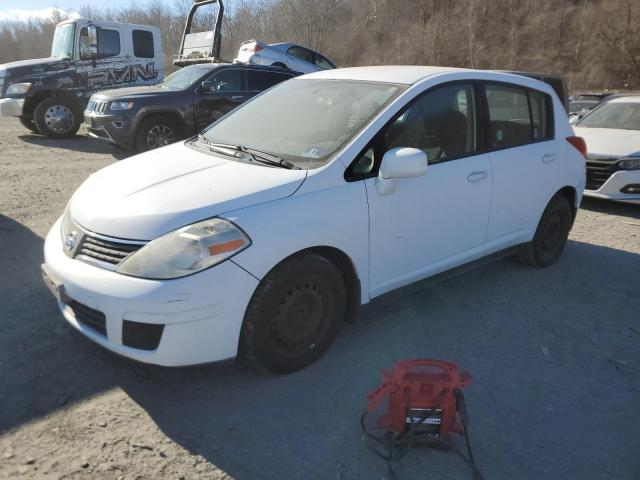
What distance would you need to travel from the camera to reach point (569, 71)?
26094mm

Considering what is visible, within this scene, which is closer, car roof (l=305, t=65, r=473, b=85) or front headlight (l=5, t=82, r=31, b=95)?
car roof (l=305, t=65, r=473, b=85)

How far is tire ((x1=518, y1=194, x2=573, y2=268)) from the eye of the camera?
466 centimetres

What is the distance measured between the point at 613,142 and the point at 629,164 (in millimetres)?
607

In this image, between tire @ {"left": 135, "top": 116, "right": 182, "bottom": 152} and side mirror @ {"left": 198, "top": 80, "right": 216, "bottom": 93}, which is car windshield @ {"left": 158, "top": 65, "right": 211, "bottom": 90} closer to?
side mirror @ {"left": 198, "top": 80, "right": 216, "bottom": 93}

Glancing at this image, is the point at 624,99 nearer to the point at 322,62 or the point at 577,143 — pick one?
the point at 577,143

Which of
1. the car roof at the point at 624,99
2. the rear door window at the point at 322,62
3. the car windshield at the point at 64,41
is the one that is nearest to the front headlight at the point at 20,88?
the car windshield at the point at 64,41

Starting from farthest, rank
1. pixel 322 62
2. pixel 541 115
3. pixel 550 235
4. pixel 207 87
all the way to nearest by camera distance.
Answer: pixel 322 62 < pixel 207 87 < pixel 550 235 < pixel 541 115

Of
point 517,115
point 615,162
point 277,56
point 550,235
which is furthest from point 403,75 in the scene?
point 277,56

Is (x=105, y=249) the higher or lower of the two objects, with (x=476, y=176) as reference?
lower

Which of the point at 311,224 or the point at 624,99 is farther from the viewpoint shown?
the point at 624,99

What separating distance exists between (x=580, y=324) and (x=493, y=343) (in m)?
0.81

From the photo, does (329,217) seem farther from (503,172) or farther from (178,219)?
(503,172)

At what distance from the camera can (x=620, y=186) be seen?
22.3 ft

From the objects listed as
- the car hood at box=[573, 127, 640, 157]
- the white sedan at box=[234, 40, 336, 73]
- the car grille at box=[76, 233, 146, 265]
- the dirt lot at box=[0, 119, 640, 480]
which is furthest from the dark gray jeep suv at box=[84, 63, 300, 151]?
the car grille at box=[76, 233, 146, 265]
